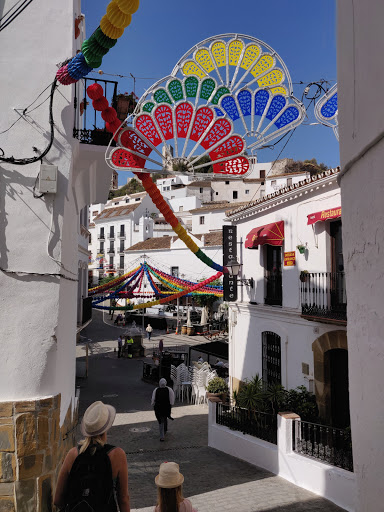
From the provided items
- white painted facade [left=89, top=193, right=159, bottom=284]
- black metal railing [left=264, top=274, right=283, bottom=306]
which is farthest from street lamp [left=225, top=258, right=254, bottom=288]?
white painted facade [left=89, top=193, right=159, bottom=284]

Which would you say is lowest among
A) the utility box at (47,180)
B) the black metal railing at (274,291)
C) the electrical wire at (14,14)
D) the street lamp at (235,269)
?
the black metal railing at (274,291)

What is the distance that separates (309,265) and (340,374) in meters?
2.68

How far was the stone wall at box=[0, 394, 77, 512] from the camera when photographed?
4.75m

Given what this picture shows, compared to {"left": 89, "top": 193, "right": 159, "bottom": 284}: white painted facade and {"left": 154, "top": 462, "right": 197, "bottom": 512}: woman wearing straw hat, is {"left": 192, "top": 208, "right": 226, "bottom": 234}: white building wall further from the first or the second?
{"left": 154, "top": 462, "right": 197, "bottom": 512}: woman wearing straw hat

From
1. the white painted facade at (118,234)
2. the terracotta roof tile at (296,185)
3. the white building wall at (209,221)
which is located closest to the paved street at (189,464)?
the terracotta roof tile at (296,185)

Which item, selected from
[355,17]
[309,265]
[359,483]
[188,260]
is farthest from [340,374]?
[188,260]

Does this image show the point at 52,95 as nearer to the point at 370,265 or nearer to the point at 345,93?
the point at 345,93

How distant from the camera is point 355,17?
128 inches

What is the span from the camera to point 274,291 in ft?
39.2

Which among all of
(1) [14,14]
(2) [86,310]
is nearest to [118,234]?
(2) [86,310]

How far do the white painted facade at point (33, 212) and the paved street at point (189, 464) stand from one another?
9.58 ft

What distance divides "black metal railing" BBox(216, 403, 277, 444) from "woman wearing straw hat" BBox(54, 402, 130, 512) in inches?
255

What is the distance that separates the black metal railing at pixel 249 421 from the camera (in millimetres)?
8930

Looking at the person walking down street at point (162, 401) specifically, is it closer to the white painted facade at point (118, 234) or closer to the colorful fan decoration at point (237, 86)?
the colorful fan decoration at point (237, 86)
